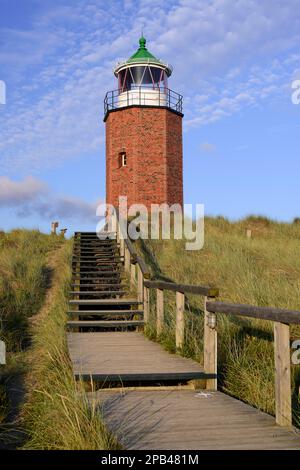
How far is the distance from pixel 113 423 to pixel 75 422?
19.7 inches

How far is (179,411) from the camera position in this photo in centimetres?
468

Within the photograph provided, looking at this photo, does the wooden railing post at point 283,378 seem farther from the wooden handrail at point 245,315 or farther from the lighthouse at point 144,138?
the lighthouse at point 144,138

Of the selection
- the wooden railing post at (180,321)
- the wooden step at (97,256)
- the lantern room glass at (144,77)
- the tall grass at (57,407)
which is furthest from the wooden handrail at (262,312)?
the lantern room glass at (144,77)

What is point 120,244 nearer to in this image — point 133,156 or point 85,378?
point 133,156

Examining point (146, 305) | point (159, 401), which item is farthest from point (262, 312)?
point (146, 305)

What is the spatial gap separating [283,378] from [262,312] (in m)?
0.59

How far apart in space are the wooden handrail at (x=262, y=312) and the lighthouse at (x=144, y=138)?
18.5 metres

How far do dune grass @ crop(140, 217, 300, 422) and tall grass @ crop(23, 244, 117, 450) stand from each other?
170 cm

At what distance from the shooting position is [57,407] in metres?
4.38

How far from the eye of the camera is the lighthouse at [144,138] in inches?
953

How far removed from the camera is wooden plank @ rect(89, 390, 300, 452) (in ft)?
12.3

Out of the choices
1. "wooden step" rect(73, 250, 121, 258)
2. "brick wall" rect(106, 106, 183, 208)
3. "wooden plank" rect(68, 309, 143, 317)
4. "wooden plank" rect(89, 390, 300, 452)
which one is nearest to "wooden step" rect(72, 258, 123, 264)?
"wooden step" rect(73, 250, 121, 258)

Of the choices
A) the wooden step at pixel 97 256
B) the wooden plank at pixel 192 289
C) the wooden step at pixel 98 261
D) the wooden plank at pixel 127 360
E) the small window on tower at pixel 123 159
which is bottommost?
the wooden plank at pixel 127 360
